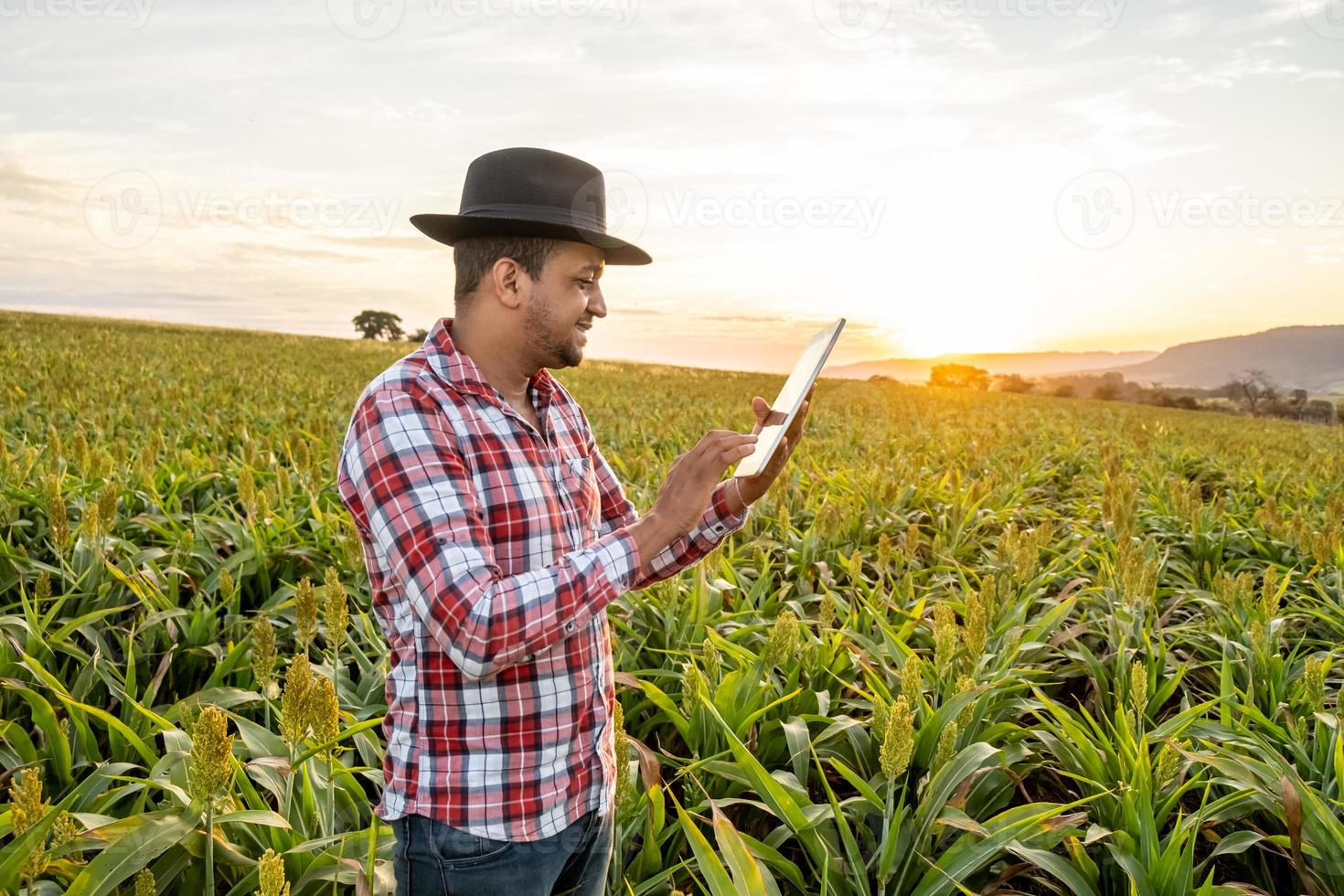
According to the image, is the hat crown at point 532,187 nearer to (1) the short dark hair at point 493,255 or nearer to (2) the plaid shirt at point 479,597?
(1) the short dark hair at point 493,255

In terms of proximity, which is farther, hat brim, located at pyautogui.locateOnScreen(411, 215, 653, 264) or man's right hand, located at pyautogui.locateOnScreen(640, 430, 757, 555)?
hat brim, located at pyautogui.locateOnScreen(411, 215, 653, 264)

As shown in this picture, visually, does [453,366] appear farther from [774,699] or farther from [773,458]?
[774,699]

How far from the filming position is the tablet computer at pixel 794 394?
64.2 inches

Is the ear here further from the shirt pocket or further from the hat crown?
the shirt pocket

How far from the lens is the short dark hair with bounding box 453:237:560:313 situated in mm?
1696

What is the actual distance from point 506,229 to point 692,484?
643mm

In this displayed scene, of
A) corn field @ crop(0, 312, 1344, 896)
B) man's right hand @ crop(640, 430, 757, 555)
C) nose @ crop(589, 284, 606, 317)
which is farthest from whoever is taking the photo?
corn field @ crop(0, 312, 1344, 896)

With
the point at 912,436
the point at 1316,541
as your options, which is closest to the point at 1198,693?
the point at 1316,541

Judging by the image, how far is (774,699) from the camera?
9.61ft

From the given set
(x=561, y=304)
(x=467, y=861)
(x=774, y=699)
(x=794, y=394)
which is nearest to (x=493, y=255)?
(x=561, y=304)

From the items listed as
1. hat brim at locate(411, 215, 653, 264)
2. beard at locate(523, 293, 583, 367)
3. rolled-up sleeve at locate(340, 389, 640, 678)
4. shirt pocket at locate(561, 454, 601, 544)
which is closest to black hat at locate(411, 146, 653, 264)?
hat brim at locate(411, 215, 653, 264)

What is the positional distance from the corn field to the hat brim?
900 millimetres

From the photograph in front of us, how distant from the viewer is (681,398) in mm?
16344

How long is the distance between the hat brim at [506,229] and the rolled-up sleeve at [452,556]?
1.25ft
